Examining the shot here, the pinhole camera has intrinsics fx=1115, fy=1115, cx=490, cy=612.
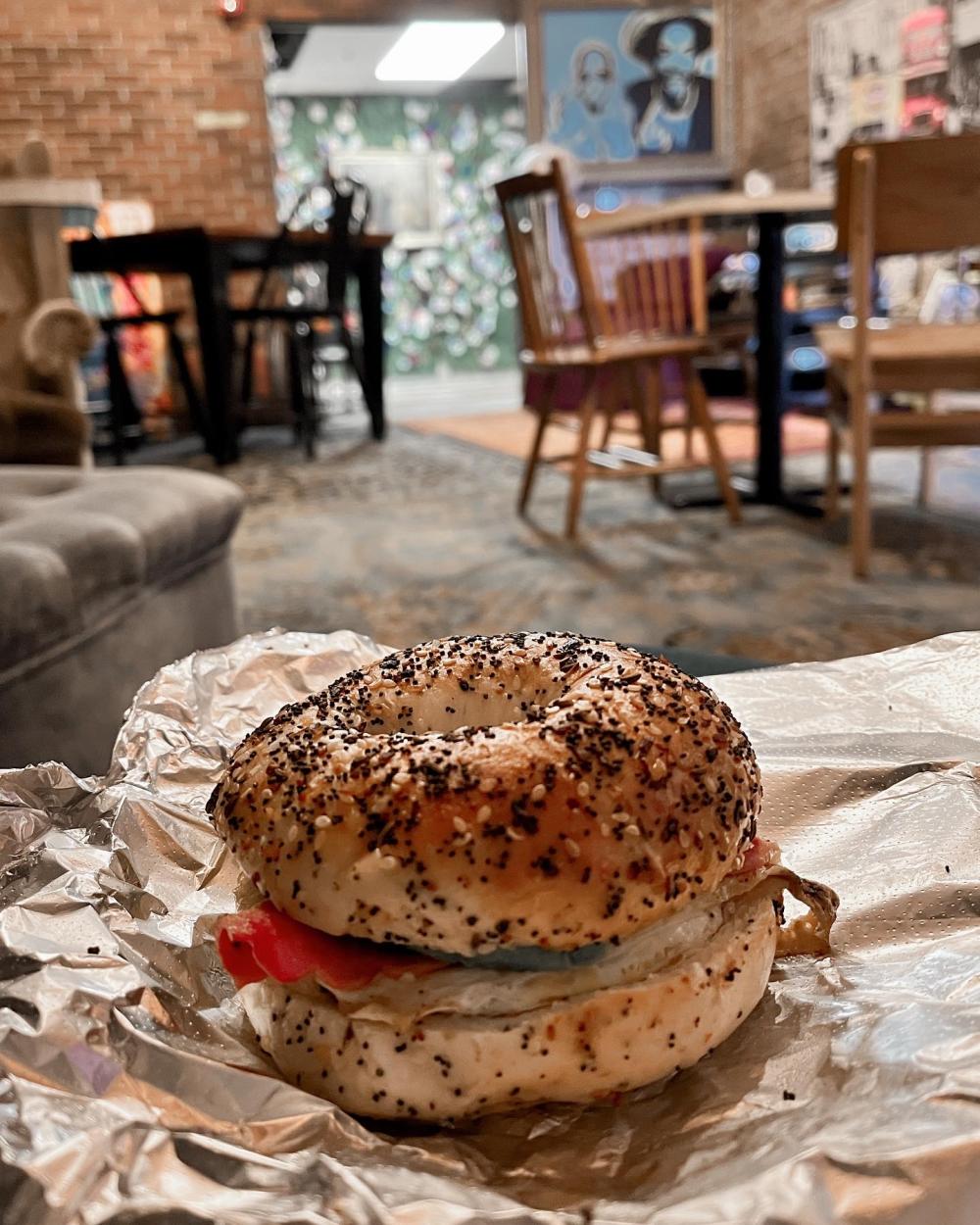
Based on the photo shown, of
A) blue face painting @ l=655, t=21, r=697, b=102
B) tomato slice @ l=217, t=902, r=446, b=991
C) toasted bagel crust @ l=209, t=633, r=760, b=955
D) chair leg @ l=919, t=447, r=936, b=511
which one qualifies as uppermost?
blue face painting @ l=655, t=21, r=697, b=102

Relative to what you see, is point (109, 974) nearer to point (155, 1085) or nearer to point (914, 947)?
point (155, 1085)

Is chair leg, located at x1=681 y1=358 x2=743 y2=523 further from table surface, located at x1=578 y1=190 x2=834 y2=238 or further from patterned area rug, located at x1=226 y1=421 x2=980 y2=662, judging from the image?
table surface, located at x1=578 y1=190 x2=834 y2=238

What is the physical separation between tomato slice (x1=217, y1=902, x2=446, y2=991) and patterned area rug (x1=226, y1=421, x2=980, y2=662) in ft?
6.60

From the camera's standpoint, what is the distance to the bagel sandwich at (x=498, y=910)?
0.64m

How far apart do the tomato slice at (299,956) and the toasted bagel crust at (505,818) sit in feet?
0.06

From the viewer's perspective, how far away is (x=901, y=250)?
9.93 feet

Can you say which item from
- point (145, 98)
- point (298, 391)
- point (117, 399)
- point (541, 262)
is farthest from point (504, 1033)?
point (145, 98)

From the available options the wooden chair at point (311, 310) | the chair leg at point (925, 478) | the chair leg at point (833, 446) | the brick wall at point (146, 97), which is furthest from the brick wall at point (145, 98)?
the chair leg at point (925, 478)

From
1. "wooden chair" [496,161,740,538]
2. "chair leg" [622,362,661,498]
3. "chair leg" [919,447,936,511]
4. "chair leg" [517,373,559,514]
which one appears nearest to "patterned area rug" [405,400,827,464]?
"chair leg" [622,362,661,498]

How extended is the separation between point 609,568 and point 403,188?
1039 centimetres

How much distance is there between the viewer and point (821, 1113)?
0.64 meters

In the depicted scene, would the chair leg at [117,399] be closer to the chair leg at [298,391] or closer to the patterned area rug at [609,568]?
the chair leg at [298,391]

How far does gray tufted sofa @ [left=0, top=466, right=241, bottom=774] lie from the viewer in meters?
1.50

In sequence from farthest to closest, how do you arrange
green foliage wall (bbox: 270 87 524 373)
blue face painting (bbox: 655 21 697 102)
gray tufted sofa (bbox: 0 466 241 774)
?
green foliage wall (bbox: 270 87 524 373), blue face painting (bbox: 655 21 697 102), gray tufted sofa (bbox: 0 466 241 774)
